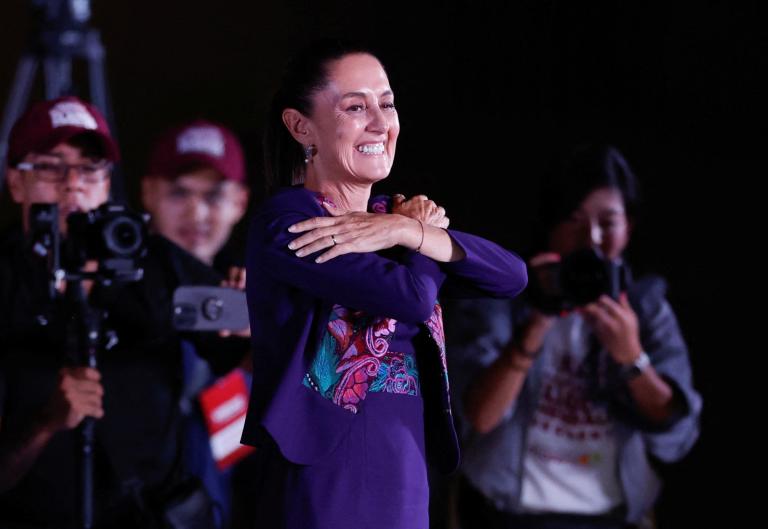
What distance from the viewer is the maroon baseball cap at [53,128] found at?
203 centimetres

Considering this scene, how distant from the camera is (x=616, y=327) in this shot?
7.34 feet

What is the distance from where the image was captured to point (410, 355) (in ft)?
4.56

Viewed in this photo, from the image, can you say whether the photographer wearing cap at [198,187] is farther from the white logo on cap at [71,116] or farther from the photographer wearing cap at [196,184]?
the white logo on cap at [71,116]

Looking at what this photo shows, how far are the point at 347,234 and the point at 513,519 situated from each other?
1.02 metres

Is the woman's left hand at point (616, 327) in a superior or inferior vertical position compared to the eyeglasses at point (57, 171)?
inferior

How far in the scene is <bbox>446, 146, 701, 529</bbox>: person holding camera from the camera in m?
2.19

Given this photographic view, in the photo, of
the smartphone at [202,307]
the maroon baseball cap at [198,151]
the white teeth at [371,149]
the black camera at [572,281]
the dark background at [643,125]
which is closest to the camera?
the white teeth at [371,149]

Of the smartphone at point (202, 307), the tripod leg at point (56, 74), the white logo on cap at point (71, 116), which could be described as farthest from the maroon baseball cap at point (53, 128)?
the tripod leg at point (56, 74)

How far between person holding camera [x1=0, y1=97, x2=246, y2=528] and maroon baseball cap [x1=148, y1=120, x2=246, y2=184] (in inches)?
21.6

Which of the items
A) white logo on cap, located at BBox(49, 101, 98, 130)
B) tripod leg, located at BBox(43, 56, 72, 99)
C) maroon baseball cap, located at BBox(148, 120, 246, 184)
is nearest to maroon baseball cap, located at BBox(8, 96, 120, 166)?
white logo on cap, located at BBox(49, 101, 98, 130)

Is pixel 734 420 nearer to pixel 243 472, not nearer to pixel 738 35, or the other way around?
pixel 738 35

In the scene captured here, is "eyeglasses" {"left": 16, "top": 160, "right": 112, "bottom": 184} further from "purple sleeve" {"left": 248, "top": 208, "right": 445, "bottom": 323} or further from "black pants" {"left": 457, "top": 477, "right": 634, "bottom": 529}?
"black pants" {"left": 457, "top": 477, "right": 634, "bottom": 529}

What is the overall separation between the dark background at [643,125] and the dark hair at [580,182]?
0.45 meters

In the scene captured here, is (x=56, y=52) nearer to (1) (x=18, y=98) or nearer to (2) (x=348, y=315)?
(1) (x=18, y=98)
